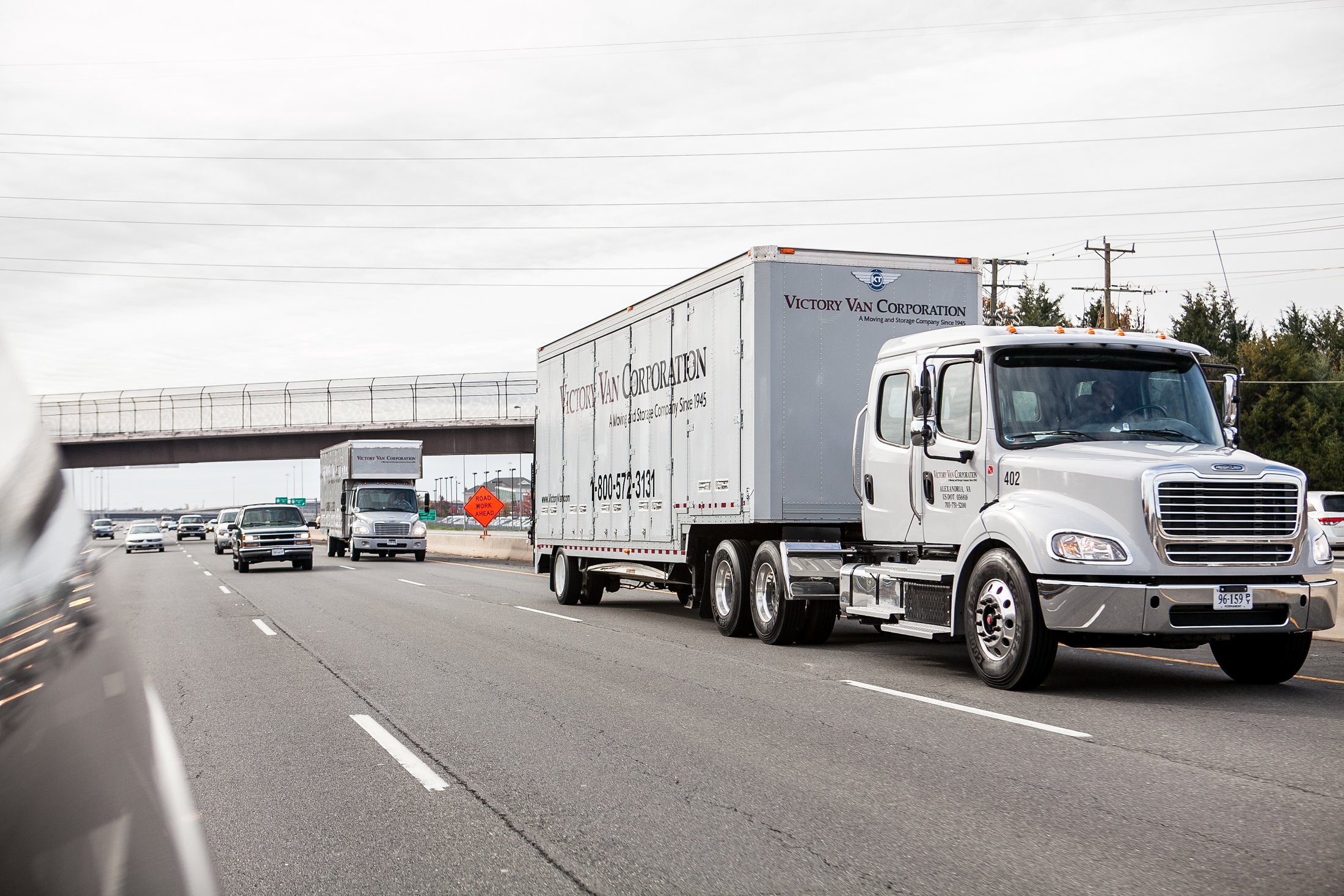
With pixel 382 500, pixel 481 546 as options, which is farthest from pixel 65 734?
pixel 481 546

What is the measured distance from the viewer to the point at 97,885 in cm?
186

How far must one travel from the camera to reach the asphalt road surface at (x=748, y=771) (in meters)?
5.12

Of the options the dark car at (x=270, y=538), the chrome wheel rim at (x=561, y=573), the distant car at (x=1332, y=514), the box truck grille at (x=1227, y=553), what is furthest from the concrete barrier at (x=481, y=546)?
the box truck grille at (x=1227, y=553)

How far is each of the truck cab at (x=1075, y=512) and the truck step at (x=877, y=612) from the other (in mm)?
18

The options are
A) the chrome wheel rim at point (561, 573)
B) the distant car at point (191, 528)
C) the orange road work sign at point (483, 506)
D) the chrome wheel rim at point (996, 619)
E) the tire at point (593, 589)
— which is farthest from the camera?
the distant car at point (191, 528)

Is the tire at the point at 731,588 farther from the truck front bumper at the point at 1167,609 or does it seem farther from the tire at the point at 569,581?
the tire at the point at 569,581

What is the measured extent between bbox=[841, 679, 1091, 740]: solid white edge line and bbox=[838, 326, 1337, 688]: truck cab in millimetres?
756

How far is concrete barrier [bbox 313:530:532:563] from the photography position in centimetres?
3962

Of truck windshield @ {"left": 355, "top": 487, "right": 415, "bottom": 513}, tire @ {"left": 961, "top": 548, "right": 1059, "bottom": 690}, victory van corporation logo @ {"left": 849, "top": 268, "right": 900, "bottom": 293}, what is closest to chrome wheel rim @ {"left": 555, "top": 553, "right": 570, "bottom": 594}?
victory van corporation logo @ {"left": 849, "top": 268, "right": 900, "bottom": 293}

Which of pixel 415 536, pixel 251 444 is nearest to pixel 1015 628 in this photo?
pixel 415 536

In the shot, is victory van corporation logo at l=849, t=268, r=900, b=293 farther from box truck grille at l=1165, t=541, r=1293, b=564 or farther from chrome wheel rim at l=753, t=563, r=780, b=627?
box truck grille at l=1165, t=541, r=1293, b=564

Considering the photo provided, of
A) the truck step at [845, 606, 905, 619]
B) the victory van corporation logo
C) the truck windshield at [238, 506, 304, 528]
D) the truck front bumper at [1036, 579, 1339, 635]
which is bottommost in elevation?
the truck step at [845, 606, 905, 619]

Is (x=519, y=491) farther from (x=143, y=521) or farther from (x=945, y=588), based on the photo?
(x=945, y=588)

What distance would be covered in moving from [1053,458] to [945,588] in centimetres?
158
